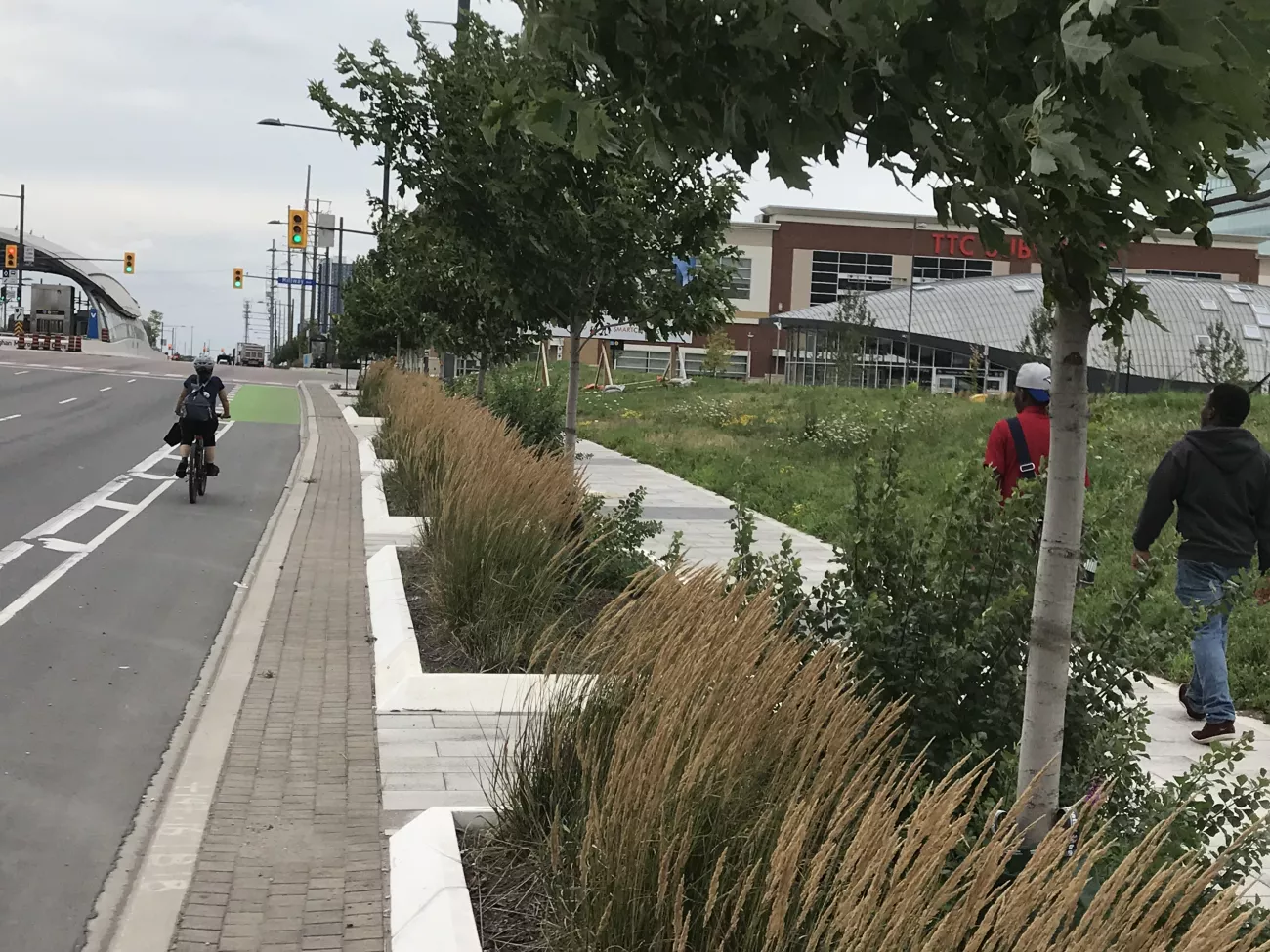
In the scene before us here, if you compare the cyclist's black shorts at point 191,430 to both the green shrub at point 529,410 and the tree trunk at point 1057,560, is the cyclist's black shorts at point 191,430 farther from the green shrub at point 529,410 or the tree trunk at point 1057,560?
the tree trunk at point 1057,560

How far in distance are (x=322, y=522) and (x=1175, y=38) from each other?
12.8 m

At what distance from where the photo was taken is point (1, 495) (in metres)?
14.6

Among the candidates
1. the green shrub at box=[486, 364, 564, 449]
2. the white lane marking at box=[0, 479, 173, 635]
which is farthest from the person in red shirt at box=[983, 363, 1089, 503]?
the green shrub at box=[486, 364, 564, 449]

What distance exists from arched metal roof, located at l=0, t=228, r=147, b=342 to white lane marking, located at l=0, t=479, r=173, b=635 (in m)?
88.9

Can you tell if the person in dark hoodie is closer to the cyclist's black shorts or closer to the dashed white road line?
the dashed white road line

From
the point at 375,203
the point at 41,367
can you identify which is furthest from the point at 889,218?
the point at 375,203

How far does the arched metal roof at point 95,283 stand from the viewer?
10062cm

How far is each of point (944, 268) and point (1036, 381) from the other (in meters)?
74.4

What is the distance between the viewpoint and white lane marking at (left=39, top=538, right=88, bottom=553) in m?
11.4

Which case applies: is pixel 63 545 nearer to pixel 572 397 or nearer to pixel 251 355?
pixel 572 397

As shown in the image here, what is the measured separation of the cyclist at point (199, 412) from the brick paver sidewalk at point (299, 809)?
6.94 m

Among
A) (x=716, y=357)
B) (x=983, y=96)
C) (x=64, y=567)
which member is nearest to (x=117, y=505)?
(x=64, y=567)

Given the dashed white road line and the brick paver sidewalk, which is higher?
the dashed white road line

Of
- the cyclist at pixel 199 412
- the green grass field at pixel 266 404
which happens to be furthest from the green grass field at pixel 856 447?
the green grass field at pixel 266 404
